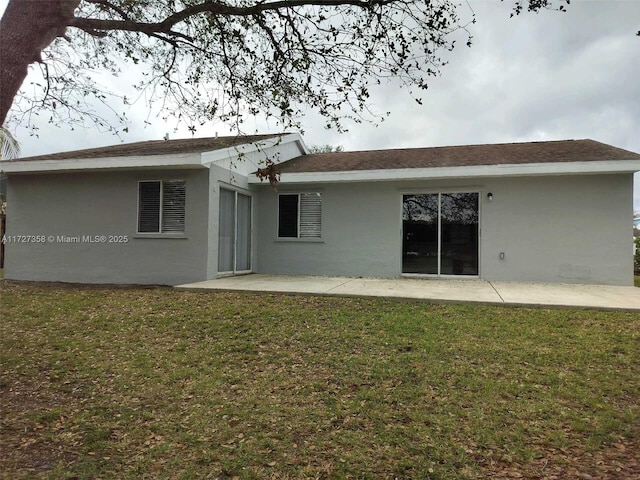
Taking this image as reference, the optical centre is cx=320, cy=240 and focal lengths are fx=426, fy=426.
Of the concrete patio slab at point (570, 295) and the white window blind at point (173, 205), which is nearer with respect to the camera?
the concrete patio slab at point (570, 295)

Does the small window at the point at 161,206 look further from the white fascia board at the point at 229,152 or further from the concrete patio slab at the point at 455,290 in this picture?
the concrete patio slab at the point at 455,290

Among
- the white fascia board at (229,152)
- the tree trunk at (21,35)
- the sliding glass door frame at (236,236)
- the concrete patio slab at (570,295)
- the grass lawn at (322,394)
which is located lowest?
the grass lawn at (322,394)

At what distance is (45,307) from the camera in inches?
286

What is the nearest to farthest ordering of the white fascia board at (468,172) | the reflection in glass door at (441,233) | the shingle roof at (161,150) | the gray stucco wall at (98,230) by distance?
the white fascia board at (468,172) → the gray stucco wall at (98,230) → the shingle roof at (161,150) → the reflection in glass door at (441,233)

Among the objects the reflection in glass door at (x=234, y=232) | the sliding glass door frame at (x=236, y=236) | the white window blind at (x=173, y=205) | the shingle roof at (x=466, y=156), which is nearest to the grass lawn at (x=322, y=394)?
the white window blind at (x=173, y=205)

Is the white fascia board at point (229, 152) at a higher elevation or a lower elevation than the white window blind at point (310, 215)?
higher

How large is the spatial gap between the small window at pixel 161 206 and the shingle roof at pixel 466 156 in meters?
3.01

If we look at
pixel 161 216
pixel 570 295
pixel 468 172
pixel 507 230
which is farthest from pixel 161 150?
pixel 570 295

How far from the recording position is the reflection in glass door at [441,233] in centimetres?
1042

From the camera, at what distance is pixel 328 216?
11375mm

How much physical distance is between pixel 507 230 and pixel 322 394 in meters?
7.82

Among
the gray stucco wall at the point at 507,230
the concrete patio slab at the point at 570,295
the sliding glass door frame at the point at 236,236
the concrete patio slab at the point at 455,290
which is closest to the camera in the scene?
the concrete patio slab at the point at 570,295

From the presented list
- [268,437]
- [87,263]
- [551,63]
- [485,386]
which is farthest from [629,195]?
[87,263]

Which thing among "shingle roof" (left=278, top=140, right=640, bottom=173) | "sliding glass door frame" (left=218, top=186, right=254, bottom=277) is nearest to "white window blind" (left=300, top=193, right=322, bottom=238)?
"shingle roof" (left=278, top=140, right=640, bottom=173)
